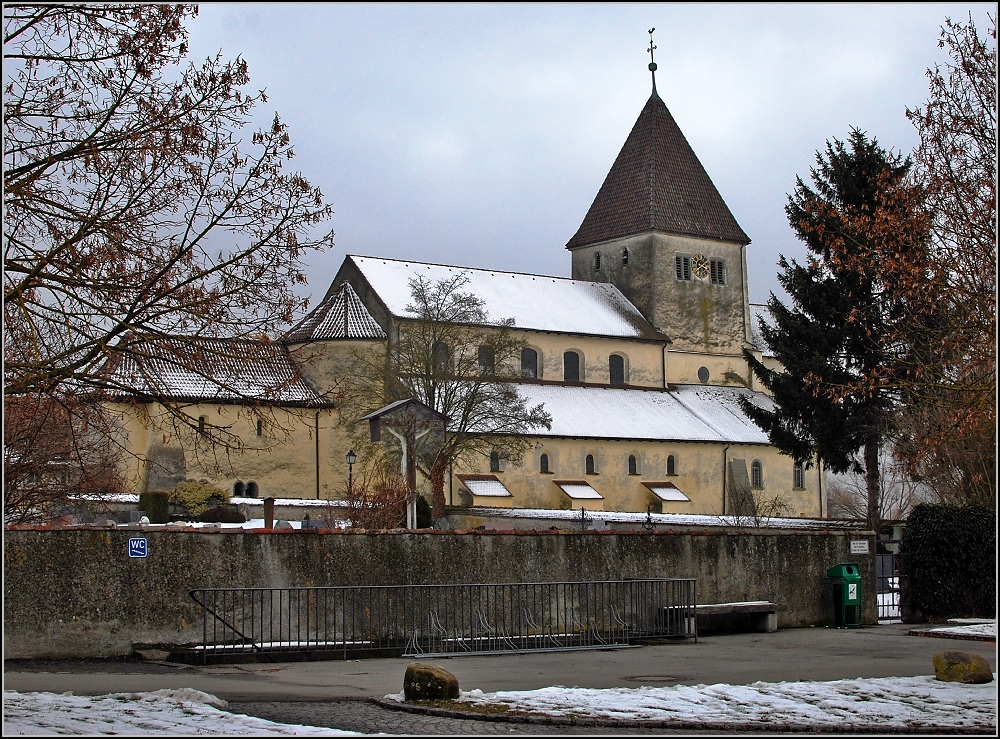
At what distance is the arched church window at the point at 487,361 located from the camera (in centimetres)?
5238

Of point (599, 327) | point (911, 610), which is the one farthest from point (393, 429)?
point (599, 327)

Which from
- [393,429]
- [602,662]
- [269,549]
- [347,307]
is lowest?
[602,662]

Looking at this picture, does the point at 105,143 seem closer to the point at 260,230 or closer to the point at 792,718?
the point at 260,230

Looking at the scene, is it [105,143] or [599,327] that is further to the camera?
[599,327]

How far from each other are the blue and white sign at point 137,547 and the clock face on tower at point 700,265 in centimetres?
5071

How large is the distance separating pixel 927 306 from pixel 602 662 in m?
5.92

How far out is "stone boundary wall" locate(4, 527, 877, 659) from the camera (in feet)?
50.1

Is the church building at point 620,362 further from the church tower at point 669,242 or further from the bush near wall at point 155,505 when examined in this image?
the bush near wall at point 155,505

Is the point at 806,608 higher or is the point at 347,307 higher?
the point at 347,307

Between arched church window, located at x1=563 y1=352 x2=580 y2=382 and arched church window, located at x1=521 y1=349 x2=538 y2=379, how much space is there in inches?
62.9

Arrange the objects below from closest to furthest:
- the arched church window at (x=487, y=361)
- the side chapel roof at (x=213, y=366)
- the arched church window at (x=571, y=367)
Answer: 1. the side chapel roof at (x=213, y=366)
2. the arched church window at (x=487, y=361)
3. the arched church window at (x=571, y=367)

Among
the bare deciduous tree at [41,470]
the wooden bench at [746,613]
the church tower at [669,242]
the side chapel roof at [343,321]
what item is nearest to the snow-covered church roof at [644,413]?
Answer: the church tower at [669,242]

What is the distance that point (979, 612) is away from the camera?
74.2 ft

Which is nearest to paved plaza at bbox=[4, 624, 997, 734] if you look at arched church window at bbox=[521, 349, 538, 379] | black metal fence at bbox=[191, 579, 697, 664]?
black metal fence at bbox=[191, 579, 697, 664]
